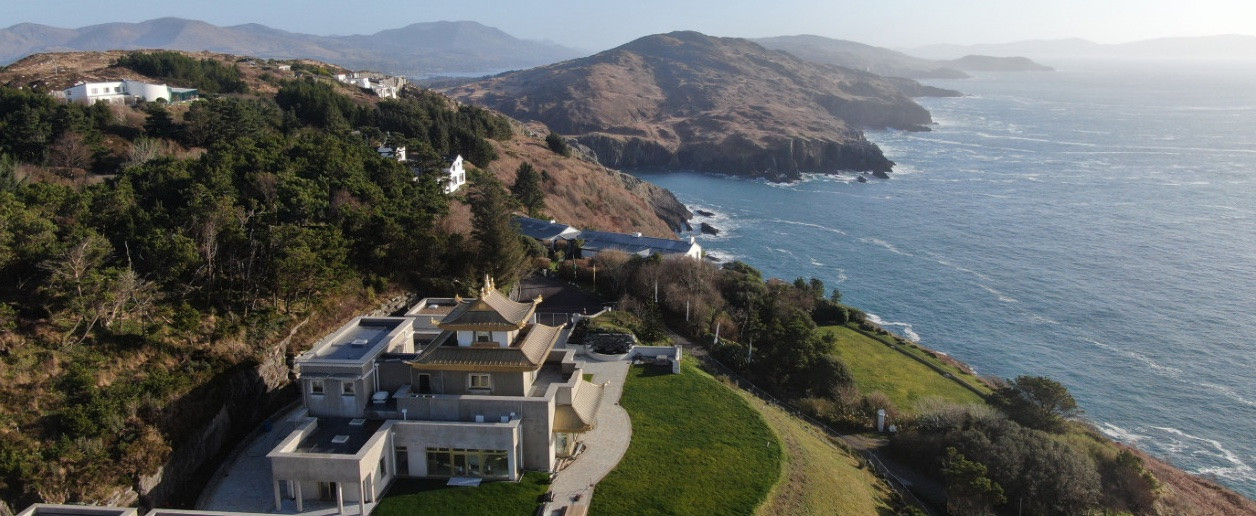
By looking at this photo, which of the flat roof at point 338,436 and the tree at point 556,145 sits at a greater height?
the tree at point 556,145

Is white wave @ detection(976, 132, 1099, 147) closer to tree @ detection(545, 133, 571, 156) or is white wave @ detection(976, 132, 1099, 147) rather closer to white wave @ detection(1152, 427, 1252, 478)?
tree @ detection(545, 133, 571, 156)

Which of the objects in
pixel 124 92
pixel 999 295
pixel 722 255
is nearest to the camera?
pixel 999 295

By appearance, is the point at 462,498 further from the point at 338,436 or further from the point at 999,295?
the point at 999,295

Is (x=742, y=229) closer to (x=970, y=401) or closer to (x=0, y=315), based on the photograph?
(x=970, y=401)

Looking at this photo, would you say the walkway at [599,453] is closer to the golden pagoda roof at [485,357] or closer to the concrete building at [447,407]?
the concrete building at [447,407]

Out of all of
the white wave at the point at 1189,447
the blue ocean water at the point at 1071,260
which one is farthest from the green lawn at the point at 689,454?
the blue ocean water at the point at 1071,260

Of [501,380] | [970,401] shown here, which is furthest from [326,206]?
[970,401]

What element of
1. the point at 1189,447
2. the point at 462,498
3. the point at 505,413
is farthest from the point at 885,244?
the point at 462,498
